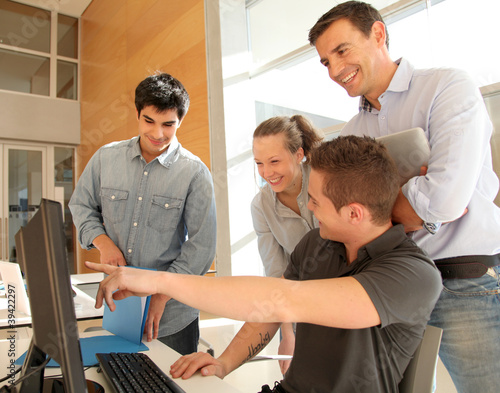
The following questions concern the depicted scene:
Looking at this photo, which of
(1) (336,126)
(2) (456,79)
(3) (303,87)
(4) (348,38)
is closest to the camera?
(2) (456,79)

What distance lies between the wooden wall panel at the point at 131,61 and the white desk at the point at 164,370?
3026 mm

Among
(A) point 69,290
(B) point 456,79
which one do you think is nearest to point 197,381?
(A) point 69,290

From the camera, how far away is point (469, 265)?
1203 mm

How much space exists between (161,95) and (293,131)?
0.57m

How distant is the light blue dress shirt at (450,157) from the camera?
1106 millimetres

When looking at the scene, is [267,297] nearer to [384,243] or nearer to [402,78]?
[384,243]

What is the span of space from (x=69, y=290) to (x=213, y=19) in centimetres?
411

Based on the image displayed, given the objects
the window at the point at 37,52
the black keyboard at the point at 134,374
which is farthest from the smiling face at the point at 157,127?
the window at the point at 37,52

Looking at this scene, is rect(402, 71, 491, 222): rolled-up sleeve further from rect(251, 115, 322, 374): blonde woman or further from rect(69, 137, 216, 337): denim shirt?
rect(69, 137, 216, 337): denim shirt

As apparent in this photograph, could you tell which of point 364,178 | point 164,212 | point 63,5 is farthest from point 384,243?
point 63,5

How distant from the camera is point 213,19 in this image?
167 inches

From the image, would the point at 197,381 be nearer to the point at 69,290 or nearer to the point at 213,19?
the point at 69,290

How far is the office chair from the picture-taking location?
95 cm

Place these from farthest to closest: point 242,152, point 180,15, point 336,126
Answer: point 180,15 → point 242,152 → point 336,126
